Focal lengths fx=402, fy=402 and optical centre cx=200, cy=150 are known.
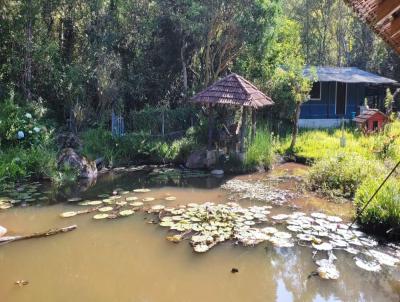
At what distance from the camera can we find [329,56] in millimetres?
34125

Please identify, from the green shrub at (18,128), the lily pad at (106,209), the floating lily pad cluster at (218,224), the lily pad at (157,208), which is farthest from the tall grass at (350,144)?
the green shrub at (18,128)

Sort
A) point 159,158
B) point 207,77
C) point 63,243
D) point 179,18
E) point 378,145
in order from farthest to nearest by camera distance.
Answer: point 207,77 → point 179,18 → point 159,158 → point 378,145 → point 63,243

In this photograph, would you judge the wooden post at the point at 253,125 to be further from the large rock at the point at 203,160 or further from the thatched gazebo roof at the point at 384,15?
the thatched gazebo roof at the point at 384,15

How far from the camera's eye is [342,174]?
887 centimetres

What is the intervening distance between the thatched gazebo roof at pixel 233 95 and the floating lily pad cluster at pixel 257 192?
2327 mm

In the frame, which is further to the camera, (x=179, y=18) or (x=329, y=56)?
(x=329, y=56)

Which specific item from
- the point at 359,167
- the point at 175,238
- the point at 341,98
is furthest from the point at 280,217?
the point at 341,98

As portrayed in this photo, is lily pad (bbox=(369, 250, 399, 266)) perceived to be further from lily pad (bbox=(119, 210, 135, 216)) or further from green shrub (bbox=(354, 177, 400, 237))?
lily pad (bbox=(119, 210, 135, 216))

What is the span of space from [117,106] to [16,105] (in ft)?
10.6

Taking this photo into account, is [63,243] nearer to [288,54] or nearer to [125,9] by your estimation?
[125,9]

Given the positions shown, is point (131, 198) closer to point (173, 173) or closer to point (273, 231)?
point (173, 173)

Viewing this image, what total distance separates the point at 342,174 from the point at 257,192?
1912mm

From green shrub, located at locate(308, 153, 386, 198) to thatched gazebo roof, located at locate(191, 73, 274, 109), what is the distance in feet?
9.15

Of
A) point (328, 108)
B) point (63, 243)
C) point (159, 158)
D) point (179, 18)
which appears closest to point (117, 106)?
point (159, 158)
